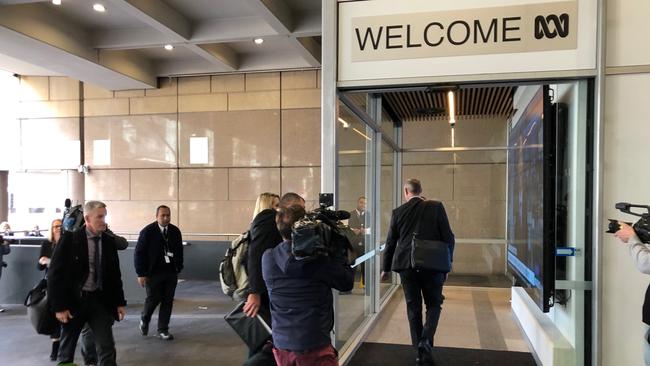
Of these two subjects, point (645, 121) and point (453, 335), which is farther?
point (453, 335)

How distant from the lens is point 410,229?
13.2ft

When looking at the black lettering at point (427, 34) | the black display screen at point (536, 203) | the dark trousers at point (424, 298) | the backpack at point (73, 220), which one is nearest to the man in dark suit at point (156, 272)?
the backpack at point (73, 220)

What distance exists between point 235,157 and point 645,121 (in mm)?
8143

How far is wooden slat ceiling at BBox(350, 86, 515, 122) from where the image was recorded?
18.7 feet

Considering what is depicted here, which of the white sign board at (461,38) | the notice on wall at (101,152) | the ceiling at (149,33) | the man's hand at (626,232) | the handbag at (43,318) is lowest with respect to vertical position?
the handbag at (43,318)

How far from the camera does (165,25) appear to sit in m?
6.93

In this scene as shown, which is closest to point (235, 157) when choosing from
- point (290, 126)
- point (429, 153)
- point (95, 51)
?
point (290, 126)

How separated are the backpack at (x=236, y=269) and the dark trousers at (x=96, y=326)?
90 cm

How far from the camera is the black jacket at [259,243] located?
2.97 metres

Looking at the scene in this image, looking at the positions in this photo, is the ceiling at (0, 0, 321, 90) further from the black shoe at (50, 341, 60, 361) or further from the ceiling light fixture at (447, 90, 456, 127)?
the black shoe at (50, 341, 60, 361)

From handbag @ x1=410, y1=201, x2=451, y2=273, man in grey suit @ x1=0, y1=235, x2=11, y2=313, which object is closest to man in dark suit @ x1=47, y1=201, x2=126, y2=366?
handbag @ x1=410, y1=201, x2=451, y2=273

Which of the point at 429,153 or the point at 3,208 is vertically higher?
the point at 429,153

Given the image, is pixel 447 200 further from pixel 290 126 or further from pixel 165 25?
pixel 165 25

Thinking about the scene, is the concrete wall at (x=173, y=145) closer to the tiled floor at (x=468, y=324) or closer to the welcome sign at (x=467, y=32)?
the tiled floor at (x=468, y=324)
